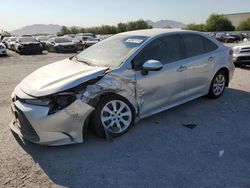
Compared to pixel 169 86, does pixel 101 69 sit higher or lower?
higher

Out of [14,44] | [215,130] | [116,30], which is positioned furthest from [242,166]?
[116,30]

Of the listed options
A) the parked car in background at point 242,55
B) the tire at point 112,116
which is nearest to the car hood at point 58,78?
the tire at point 112,116

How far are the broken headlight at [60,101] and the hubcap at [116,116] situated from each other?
0.54 meters

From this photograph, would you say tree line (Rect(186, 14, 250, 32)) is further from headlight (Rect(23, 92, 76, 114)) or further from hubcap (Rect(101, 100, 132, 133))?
headlight (Rect(23, 92, 76, 114))

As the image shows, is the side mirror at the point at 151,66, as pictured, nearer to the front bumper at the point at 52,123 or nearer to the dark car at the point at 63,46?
the front bumper at the point at 52,123

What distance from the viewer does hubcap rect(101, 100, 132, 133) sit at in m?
4.22

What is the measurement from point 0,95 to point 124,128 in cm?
406

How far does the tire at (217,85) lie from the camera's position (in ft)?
19.9

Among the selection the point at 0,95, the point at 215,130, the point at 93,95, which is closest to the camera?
the point at 93,95

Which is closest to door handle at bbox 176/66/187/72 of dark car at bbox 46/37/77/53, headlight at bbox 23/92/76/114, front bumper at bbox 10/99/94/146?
front bumper at bbox 10/99/94/146

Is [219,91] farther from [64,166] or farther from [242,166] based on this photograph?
[64,166]

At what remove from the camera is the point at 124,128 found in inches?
175

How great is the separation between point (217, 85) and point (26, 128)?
163 inches

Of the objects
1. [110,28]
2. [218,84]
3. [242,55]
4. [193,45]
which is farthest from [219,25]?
[193,45]
